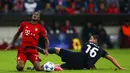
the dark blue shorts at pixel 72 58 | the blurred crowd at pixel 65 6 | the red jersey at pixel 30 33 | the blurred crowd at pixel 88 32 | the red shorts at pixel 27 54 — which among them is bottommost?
the blurred crowd at pixel 88 32

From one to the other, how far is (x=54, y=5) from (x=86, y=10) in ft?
6.63

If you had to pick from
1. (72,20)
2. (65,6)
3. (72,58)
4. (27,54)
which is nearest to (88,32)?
(72,20)

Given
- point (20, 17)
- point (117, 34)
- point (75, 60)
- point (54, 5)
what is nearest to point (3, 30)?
point (20, 17)

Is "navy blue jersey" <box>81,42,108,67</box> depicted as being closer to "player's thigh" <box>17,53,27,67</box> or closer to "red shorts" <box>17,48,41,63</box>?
"red shorts" <box>17,48,41,63</box>

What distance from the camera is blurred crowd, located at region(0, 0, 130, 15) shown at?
2934 cm

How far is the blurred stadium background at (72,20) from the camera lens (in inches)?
1126

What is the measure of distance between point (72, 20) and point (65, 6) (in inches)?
49.0

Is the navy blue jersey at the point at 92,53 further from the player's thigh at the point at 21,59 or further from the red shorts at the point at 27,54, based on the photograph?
the player's thigh at the point at 21,59

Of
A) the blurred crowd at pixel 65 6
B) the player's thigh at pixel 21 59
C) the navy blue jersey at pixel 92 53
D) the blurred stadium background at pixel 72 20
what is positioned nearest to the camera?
the player's thigh at pixel 21 59

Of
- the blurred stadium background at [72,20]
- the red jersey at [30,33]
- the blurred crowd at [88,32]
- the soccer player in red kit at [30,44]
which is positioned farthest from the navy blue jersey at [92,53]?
the blurred crowd at [88,32]

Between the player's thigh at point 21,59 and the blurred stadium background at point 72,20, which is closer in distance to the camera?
the player's thigh at point 21,59

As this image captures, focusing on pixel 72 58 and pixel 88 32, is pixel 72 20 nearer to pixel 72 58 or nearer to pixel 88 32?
pixel 88 32

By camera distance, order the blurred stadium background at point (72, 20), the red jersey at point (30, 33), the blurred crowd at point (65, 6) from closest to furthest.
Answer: the red jersey at point (30, 33), the blurred stadium background at point (72, 20), the blurred crowd at point (65, 6)

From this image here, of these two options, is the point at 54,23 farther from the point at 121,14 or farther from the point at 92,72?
the point at 92,72
